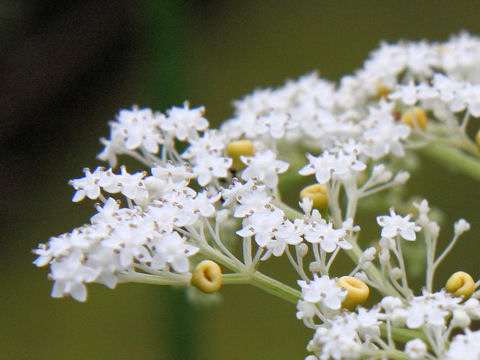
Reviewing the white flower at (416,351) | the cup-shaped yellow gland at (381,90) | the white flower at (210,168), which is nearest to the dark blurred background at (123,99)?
the cup-shaped yellow gland at (381,90)

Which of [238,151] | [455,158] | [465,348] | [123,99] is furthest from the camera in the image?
[123,99]

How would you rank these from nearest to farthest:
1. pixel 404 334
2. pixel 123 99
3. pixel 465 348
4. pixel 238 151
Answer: pixel 465 348 → pixel 404 334 → pixel 238 151 → pixel 123 99

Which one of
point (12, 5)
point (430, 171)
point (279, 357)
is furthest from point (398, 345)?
point (12, 5)

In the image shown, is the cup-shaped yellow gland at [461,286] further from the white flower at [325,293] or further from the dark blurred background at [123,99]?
the dark blurred background at [123,99]

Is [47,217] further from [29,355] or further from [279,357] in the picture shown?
[279,357]

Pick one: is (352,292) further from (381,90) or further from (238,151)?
(381,90)

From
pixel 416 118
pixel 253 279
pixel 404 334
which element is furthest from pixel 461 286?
pixel 416 118

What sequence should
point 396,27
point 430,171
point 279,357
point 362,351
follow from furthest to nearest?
point 396,27
point 430,171
point 279,357
point 362,351
